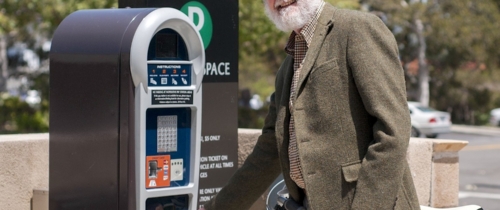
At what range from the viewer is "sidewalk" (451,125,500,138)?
29.6 metres

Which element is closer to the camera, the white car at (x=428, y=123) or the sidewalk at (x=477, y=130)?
the white car at (x=428, y=123)

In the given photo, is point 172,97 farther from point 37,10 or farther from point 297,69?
point 37,10

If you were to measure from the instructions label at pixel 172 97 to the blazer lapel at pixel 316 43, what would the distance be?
3.59 feet

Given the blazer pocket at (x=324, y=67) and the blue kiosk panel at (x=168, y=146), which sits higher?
the blazer pocket at (x=324, y=67)

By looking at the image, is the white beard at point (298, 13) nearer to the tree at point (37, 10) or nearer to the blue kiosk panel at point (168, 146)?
the blue kiosk panel at point (168, 146)

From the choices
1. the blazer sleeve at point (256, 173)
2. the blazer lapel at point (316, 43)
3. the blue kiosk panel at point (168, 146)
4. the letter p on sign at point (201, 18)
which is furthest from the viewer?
the letter p on sign at point (201, 18)

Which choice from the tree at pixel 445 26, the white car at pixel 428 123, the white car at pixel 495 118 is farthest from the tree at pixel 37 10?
the white car at pixel 495 118

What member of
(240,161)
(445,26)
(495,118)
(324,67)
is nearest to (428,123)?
(445,26)

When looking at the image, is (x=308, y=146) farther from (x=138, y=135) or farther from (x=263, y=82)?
(x=263, y=82)

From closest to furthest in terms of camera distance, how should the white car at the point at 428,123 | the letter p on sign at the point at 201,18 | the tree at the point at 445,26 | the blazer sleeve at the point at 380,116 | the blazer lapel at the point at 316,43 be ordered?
the blazer sleeve at the point at 380,116
the blazer lapel at the point at 316,43
the letter p on sign at the point at 201,18
the white car at the point at 428,123
the tree at the point at 445,26

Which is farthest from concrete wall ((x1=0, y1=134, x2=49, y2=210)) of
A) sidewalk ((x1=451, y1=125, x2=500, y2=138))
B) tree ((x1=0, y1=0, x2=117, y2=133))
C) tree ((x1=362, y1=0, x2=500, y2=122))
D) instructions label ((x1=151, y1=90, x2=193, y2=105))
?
sidewalk ((x1=451, y1=125, x2=500, y2=138))

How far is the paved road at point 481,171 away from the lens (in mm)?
10859

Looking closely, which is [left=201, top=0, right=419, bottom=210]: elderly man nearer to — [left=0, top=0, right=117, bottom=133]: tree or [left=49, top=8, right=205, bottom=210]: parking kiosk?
[left=49, top=8, right=205, bottom=210]: parking kiosk

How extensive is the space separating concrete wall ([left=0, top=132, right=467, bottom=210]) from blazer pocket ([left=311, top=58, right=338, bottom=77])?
110 inches
